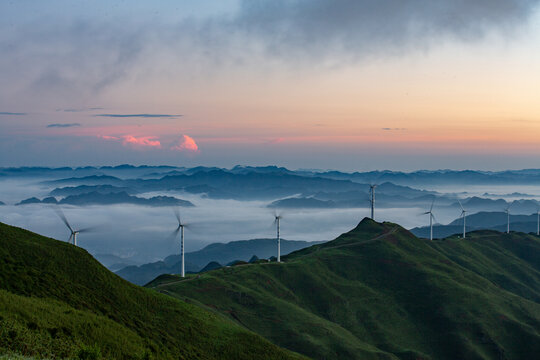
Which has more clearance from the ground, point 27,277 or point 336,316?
point 27,277

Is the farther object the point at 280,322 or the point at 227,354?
the point at 280,322

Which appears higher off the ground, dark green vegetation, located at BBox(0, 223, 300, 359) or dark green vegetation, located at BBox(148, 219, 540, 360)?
dark green vegetation, located at BBox(0, 223, 300, 359)

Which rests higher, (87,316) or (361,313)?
(87,316)

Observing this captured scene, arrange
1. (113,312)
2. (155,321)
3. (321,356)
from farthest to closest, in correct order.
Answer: (321,356), (155,321), (113,312)

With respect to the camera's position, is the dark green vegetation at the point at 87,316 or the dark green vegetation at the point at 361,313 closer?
the dark green vegetation at the point at 87,316

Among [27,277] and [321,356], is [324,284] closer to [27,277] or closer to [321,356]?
[321,356]

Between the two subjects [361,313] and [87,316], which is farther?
[361,313]

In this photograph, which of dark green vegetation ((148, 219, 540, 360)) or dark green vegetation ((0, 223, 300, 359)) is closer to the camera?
dark green vegetation ((0, 223, 300, 359))

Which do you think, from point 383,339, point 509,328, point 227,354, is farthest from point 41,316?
point 509,328
